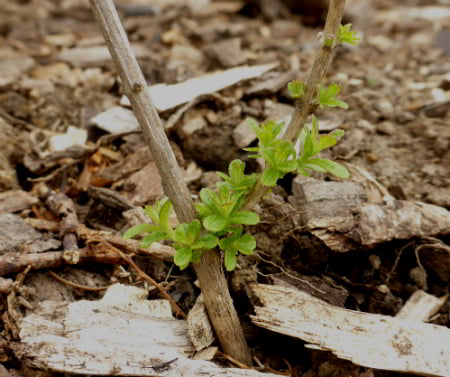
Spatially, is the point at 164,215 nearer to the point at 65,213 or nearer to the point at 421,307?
the point at 65,213

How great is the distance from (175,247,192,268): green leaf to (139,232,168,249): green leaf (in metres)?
0.09

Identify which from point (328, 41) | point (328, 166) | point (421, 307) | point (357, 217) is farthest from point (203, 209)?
point (421, 307)

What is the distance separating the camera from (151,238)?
1587 millimetres

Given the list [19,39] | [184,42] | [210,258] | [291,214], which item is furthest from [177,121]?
[19,39]

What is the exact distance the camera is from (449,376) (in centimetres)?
161

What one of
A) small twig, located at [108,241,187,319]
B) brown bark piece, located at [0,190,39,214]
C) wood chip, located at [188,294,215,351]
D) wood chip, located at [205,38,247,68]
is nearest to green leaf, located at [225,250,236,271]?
wood chip, located at [188,294,215,351]

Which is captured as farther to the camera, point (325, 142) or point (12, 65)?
point (12, 65)

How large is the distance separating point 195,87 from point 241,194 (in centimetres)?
145

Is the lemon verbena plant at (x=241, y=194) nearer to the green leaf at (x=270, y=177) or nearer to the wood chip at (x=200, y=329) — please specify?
the green leaf at (x=270, y=177)

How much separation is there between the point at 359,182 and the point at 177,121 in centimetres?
104

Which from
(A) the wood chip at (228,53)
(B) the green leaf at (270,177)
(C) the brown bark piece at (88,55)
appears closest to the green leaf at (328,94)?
(B) the green leaf at (270,177)

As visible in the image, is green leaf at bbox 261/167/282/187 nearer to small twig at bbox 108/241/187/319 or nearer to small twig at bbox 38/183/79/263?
small twig at bbox 108/241/187/319

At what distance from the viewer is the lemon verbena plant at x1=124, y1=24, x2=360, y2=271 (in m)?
1.51

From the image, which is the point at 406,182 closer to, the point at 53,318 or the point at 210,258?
the point at 210,258
